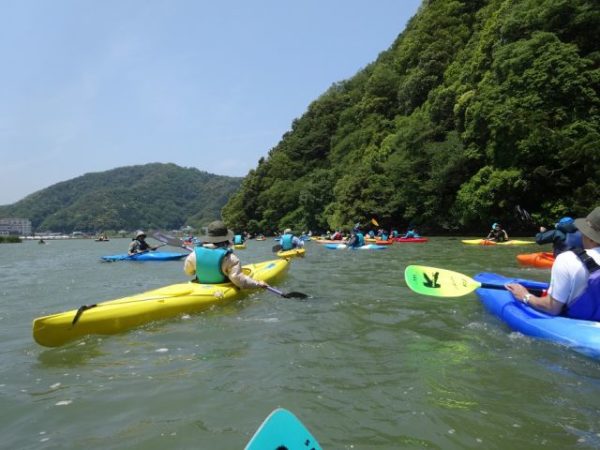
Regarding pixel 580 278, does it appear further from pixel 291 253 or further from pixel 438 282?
pixel 291 253

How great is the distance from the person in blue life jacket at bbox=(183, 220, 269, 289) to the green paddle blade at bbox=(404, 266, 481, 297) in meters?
2.12

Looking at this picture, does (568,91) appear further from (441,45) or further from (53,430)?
(53,430)

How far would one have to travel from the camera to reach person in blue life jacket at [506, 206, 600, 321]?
3.72 meters

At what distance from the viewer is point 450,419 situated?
8.87 feet

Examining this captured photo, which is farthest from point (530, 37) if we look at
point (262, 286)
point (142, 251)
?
point (262, 286)

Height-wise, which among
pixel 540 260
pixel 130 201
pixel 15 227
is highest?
pixel 130 201

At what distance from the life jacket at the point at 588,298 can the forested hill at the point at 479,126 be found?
61.6 feet

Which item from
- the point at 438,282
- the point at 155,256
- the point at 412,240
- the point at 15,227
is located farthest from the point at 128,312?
the point at 15,227

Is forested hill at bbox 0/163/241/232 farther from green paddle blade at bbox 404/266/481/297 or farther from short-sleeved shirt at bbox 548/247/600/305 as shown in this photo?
short-sleeved shirt at bbox 548/247/600/305

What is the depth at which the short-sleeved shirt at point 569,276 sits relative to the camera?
3.74m

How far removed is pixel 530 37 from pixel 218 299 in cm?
2536

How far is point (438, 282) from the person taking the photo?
222 inches

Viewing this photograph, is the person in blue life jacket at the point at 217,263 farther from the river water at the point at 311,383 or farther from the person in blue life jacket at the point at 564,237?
the person in blue life jacket at the point at 564,237

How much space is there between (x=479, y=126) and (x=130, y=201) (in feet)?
396
